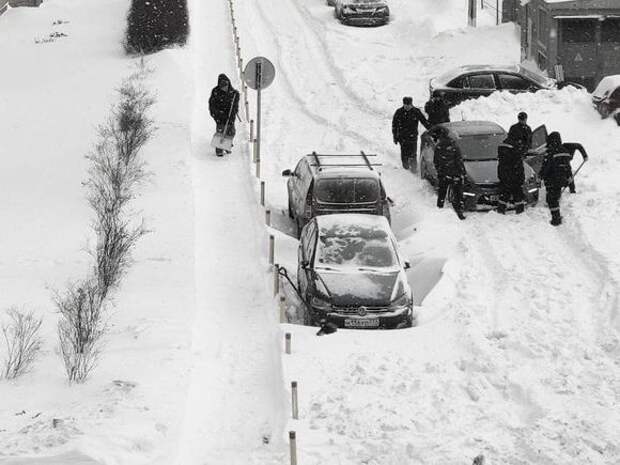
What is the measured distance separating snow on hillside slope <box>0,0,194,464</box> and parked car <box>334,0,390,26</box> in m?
7.83

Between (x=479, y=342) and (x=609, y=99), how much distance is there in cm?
1155

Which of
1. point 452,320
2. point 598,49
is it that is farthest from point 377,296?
point 598,49

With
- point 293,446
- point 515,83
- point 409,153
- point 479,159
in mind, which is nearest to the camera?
point 293,446

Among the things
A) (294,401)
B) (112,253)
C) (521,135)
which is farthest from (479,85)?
(294,401)

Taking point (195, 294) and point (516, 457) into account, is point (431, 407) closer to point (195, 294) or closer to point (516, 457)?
point (516, 457)

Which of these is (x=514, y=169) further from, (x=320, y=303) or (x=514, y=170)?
(x=320, y=303)

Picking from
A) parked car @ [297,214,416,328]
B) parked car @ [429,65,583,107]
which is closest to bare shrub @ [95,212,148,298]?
parked car @ [297,214,416,328]

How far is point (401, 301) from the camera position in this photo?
15.6m

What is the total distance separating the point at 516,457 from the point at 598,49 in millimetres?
18315

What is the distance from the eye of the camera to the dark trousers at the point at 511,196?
786 inches

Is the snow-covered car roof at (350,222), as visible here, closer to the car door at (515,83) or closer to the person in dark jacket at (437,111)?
the person in dark jacket at (437,111)

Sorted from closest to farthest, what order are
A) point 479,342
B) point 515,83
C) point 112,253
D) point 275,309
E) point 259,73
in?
point 479,342
point 275,309
point 112,253
point 259,73
point 515,83

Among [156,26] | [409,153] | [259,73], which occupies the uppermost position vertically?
[259,73]

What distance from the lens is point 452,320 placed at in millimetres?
15453
